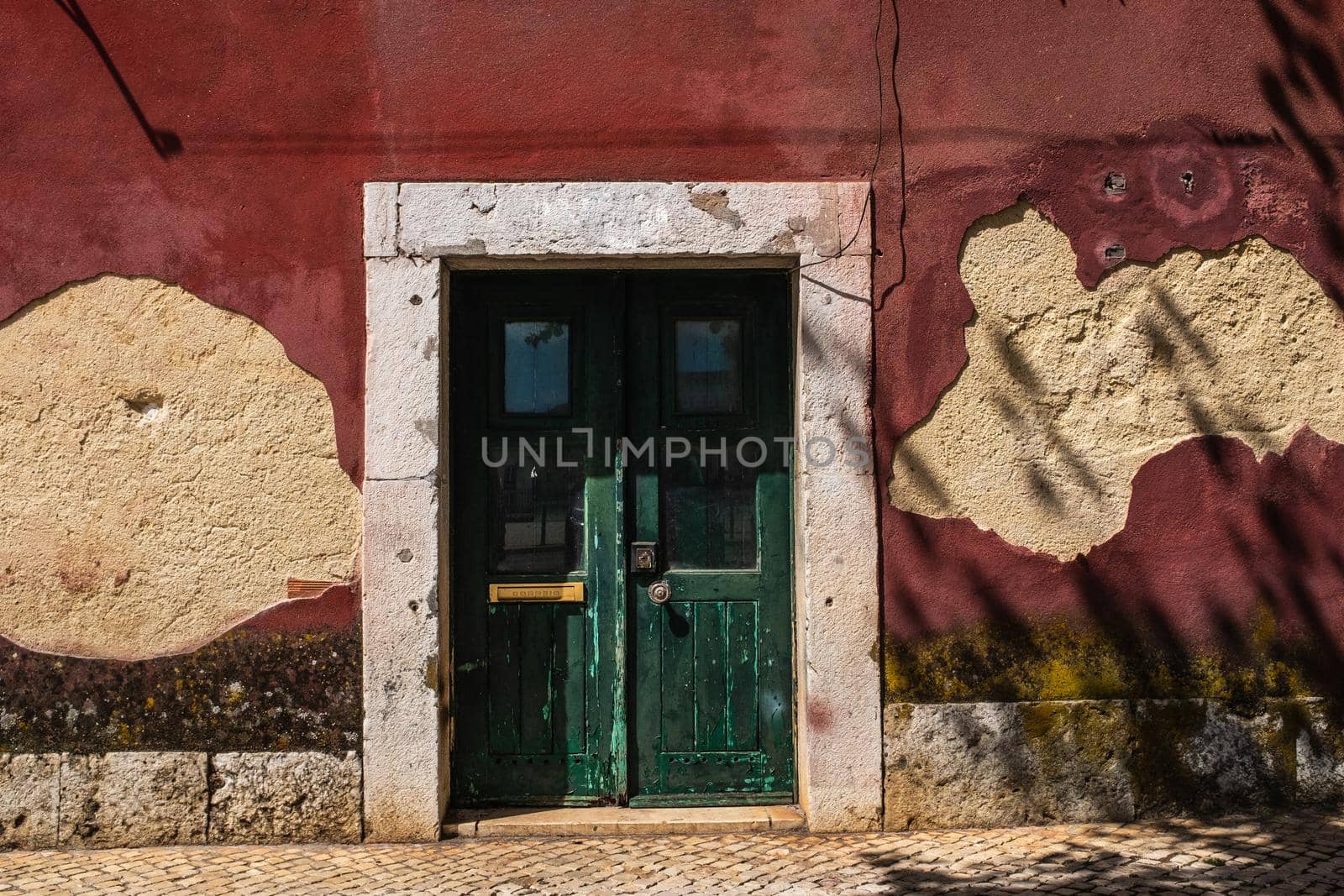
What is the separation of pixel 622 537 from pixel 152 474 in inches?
64.9

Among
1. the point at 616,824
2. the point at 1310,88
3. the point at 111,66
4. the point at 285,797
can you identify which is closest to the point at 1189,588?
the point at 1310,88

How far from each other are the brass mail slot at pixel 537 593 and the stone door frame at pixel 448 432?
219 millimetres

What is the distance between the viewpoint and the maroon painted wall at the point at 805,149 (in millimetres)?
3424

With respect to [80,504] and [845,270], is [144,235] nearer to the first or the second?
[80,504]

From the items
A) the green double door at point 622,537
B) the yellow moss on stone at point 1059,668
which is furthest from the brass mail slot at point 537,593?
the yellow moss on stone at point 1059,668

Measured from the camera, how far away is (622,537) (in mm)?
3602

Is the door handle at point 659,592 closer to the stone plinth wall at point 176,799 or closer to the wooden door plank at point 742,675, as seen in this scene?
the wooden door plank at point 742,675

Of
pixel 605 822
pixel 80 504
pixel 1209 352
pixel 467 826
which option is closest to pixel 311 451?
pixel 80 504

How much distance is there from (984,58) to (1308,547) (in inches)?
83.4

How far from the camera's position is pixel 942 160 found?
352cm

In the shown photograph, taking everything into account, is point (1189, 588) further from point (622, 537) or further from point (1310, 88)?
point (622, 537)

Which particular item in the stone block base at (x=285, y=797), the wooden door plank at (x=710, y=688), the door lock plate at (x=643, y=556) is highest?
the door lock plate at (x=643, y=556)

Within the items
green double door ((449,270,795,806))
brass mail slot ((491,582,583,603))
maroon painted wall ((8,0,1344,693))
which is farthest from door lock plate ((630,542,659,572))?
maroon painted wall ((8,0,1344,693))

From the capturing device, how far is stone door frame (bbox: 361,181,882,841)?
3.36m
